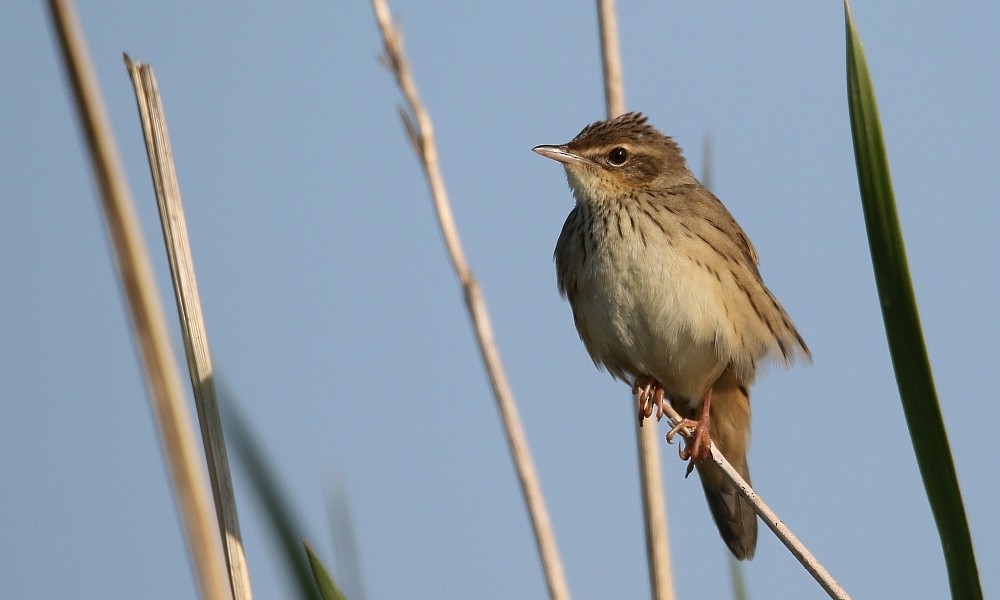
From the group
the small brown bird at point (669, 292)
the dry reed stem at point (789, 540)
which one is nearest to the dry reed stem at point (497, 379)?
the dry reed stem at point (789, 540)

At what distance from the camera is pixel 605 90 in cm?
387

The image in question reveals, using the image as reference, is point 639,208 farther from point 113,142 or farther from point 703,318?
point 113,142

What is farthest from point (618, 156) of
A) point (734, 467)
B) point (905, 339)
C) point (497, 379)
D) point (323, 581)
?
point (323, 581)

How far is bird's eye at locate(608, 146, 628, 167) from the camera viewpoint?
183 inches

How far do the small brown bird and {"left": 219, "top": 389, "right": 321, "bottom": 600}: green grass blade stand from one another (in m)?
2.04

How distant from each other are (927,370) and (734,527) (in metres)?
3.17

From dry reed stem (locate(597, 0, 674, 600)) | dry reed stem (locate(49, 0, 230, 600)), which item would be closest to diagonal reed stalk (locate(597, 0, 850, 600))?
dry reed stem (locate(597, 0, 674, 600))

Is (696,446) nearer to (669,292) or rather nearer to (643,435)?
(643,435)

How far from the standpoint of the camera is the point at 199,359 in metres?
2.17

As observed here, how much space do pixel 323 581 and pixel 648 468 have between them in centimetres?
220

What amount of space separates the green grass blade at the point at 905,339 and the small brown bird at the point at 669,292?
2.12 m

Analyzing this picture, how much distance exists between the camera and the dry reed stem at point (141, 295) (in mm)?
1227

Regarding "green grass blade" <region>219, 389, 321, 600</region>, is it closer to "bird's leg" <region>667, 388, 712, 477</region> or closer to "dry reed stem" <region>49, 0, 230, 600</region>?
"dry reed stem" <region>49, 0, 230, 600</region>

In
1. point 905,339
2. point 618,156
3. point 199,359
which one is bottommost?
point 905,339
